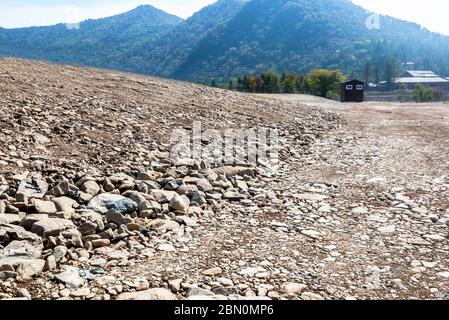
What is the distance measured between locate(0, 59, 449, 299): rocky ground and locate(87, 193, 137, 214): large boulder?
0.11ft

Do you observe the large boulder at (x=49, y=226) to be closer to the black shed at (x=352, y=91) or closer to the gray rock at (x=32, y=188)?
the gray rock at (x=32, y=188)

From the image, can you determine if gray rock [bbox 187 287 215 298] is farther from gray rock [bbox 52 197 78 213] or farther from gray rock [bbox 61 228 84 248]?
gray rock [bbox 52 197 78 213]

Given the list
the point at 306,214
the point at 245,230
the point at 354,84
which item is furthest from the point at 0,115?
the point at 354,84

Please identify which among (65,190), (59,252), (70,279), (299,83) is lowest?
(70,279)

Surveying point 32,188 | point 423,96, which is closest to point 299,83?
point 423,96

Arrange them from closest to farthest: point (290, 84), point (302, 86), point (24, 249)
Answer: point (24, 249) → point (290, 84) → point (302, 86)

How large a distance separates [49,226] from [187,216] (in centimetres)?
228

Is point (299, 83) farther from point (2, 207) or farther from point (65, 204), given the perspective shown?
point (2, 207)

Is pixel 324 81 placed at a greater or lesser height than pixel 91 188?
greater

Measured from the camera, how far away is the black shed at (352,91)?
46.8 m

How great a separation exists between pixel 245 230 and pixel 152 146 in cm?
473

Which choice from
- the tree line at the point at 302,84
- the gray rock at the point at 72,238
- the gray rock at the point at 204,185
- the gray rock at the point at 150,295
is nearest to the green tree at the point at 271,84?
the tree line at the point at 302,84

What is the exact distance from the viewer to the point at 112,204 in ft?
21.2

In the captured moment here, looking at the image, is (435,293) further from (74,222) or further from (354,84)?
(354,84)
